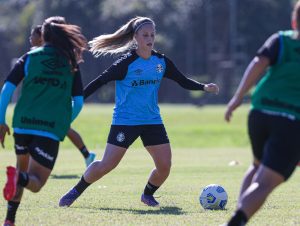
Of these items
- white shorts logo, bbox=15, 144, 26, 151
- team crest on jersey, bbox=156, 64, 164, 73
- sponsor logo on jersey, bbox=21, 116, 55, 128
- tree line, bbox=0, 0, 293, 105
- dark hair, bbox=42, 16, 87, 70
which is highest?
dark hair, bbox=42, 16, 87, 70

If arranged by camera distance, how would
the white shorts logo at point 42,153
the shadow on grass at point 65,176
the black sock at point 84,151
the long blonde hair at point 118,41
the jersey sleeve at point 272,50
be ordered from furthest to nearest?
the shadow on grass at point 65,176
the black sock at point 84,151
the long blonde hair at point 118,41
the white shorts logo at point 42,153
the jersey sleeve at point 272,50

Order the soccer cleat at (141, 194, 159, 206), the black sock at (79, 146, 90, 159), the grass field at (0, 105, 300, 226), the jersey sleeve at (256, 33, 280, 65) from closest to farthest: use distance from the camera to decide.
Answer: the jersey sleeve at (256, 33, 280, 65) < the grass field at (0, 105, 300, 226) < the soccer cleat at (141, 194, 159, 206) < the black sock at (79, 146, 90, 159)

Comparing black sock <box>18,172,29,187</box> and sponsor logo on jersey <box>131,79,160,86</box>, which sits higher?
black sock <box>18,172,29,187</box>

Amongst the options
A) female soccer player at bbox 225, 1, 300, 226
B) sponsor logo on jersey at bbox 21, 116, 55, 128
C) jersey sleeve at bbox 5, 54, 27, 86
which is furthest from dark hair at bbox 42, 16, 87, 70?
female soccer player at bbox 225, 1, 300, 226

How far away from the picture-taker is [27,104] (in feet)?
25.4

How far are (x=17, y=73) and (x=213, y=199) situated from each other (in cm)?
328

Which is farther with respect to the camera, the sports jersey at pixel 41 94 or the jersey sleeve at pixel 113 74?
the jersey sleeve at pixel 113 74

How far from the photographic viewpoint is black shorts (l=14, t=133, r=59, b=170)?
7691 mm

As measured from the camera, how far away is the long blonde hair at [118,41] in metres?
10.5

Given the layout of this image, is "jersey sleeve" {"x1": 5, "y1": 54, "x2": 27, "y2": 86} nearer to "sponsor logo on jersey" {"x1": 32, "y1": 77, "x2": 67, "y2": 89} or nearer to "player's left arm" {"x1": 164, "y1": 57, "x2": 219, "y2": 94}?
"sponsor logo on jersey" {"x1": 32, "y1": 77, "x2": 67, "y2": 89}

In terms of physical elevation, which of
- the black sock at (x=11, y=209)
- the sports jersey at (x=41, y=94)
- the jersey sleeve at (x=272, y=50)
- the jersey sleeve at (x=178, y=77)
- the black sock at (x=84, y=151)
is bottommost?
the black sock at (x=84, y=151)

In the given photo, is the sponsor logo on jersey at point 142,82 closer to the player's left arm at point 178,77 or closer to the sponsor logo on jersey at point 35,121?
the player's left arm at point 178,77

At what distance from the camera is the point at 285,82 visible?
7016mm

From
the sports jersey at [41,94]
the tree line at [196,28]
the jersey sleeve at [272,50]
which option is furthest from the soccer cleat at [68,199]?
the tree line at [196,28]
